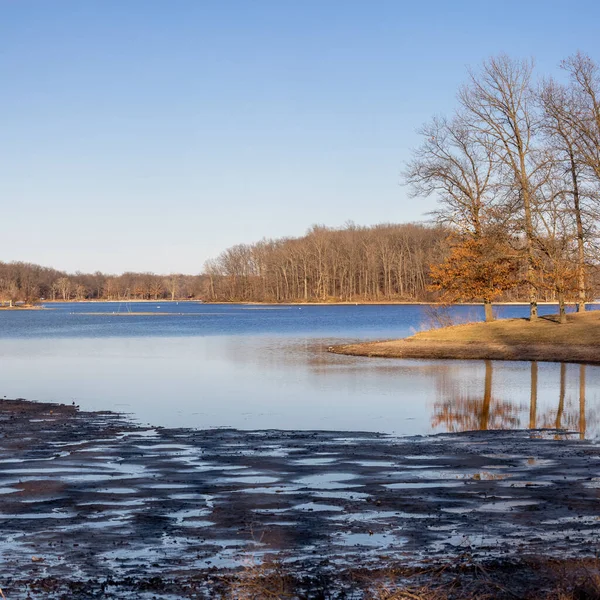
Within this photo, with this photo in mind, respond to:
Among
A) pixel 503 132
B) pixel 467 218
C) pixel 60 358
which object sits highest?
pixel 503 132

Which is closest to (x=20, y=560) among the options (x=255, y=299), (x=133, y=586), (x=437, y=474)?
(x=133, y=586)

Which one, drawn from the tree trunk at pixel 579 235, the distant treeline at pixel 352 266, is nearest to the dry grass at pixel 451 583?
the tree trunk at pixel 579 235

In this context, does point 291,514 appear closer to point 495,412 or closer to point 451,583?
point 451,583

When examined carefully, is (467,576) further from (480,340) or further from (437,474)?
(480,340)

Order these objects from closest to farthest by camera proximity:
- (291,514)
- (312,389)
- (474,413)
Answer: (291,514)
(474,413)
(312,389)

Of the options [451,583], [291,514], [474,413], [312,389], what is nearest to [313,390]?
[312,389]

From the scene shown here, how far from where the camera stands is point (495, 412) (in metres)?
20.9

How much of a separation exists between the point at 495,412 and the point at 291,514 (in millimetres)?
11822

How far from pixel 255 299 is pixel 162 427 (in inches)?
6884

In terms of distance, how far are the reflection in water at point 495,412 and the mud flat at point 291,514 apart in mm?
2264

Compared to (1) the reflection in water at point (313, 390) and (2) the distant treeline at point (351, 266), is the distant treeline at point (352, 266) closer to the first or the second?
(2) the distant treeline at point (351, 266)

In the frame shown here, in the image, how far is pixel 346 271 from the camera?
171m

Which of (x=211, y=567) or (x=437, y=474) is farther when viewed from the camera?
(x=437, y=474)

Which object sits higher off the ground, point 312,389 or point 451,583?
point 451,583
